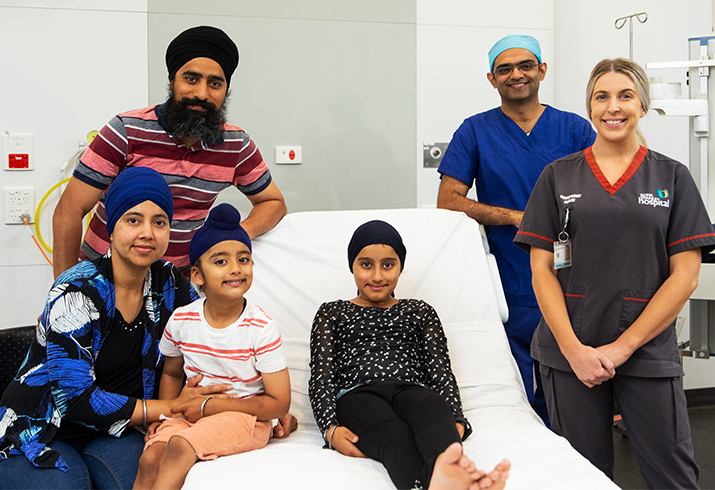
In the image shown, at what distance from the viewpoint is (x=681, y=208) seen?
1439mm

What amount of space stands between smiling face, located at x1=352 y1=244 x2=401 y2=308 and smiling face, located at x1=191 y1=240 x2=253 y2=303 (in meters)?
0.37

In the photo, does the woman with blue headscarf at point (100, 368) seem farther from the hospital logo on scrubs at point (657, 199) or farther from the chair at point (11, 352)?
the hospital logo on scrubs at point (657, 199)

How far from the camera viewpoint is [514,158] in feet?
7.39

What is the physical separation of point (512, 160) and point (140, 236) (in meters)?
1.42

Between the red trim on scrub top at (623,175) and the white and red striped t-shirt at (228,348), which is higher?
the red trim on scrub top at (623,175)

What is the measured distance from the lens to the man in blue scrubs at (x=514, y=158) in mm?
2219

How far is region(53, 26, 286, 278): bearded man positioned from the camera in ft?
6.01

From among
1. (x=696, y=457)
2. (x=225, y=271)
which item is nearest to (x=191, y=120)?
(x=225, y=271)

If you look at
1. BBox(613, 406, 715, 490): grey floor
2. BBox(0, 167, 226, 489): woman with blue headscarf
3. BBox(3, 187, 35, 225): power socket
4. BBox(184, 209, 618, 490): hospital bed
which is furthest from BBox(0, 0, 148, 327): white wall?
BBox(613, 406, 715, 490): grey floor

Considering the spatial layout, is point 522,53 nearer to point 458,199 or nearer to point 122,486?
point 458,199

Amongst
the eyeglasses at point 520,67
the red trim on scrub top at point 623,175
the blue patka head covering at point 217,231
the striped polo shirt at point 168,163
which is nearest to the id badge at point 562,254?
Result: the red trim on scrub top at point 623,175

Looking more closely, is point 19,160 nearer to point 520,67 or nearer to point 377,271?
point 377,271

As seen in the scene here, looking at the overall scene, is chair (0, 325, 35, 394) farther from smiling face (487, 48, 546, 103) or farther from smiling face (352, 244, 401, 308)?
smiling face (487, 48, 546, 103)

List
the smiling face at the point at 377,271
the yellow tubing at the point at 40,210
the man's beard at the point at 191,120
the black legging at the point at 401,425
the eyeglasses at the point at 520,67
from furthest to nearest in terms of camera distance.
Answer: the yellow tubing at the point at 40,210
the eyeglasses at the point at 520,67
the man's beard at the point at 191,120
the smiling face at the point at 377,271
the black legging at the point at 401,425
